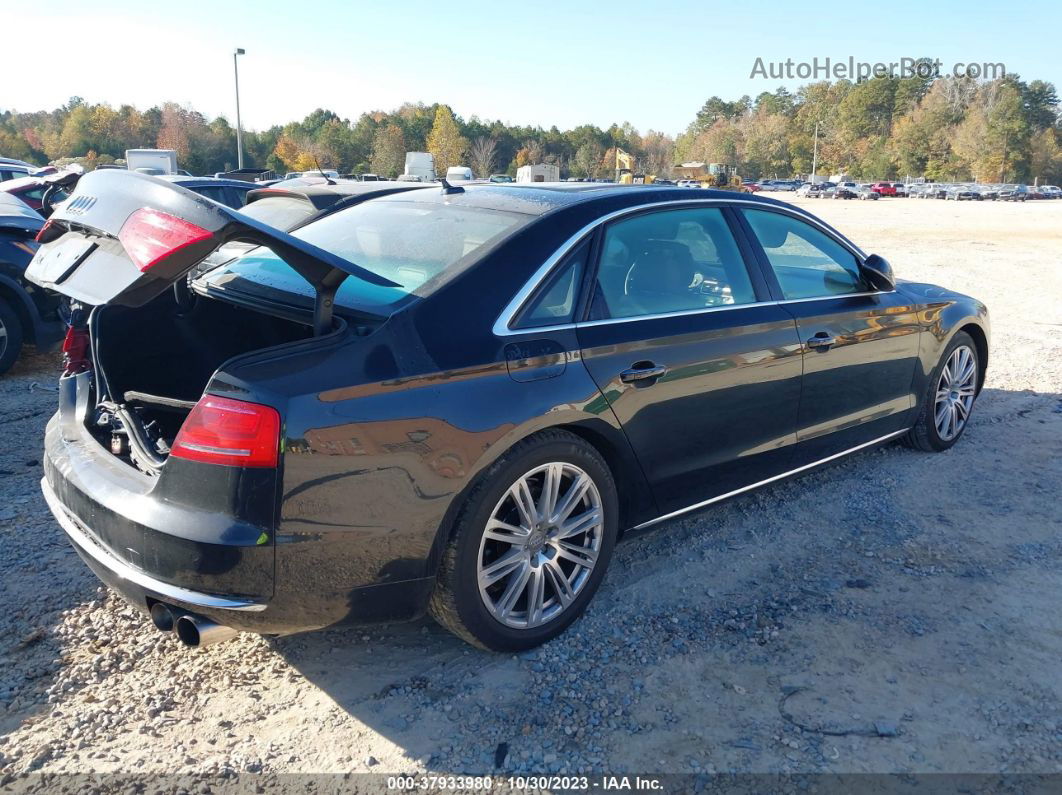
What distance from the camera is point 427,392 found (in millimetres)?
2629

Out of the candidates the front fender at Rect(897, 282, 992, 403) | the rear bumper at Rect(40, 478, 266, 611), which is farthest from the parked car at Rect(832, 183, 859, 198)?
the rear bumper at Rect(40, 478, 266, 611)

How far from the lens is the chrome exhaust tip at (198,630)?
8.21 ft

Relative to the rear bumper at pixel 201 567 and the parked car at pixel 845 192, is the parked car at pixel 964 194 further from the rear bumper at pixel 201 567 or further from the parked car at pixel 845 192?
the rear bumper at pixel 201 567

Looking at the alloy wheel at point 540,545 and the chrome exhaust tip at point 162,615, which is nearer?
the chrome exhaust tip at point 162,615

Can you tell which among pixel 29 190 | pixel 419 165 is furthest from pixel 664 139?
pixel 29 190

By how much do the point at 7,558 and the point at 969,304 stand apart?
5.39m

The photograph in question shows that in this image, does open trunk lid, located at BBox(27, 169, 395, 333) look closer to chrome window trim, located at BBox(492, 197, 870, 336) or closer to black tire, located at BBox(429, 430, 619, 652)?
chrome window trim, located at BBox(492, 197, 870, 336)

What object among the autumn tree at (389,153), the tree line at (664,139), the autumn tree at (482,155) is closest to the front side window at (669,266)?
the tree line at (664,139)

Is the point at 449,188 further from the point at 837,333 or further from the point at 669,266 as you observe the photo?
the point at 837,333

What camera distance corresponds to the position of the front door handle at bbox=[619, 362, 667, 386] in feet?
10.4

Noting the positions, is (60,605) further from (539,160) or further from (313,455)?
(539,160)

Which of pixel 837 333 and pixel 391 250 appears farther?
pixel 837 333

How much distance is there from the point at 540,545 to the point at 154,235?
1613mm

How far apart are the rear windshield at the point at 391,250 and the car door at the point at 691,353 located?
1.65 ft
